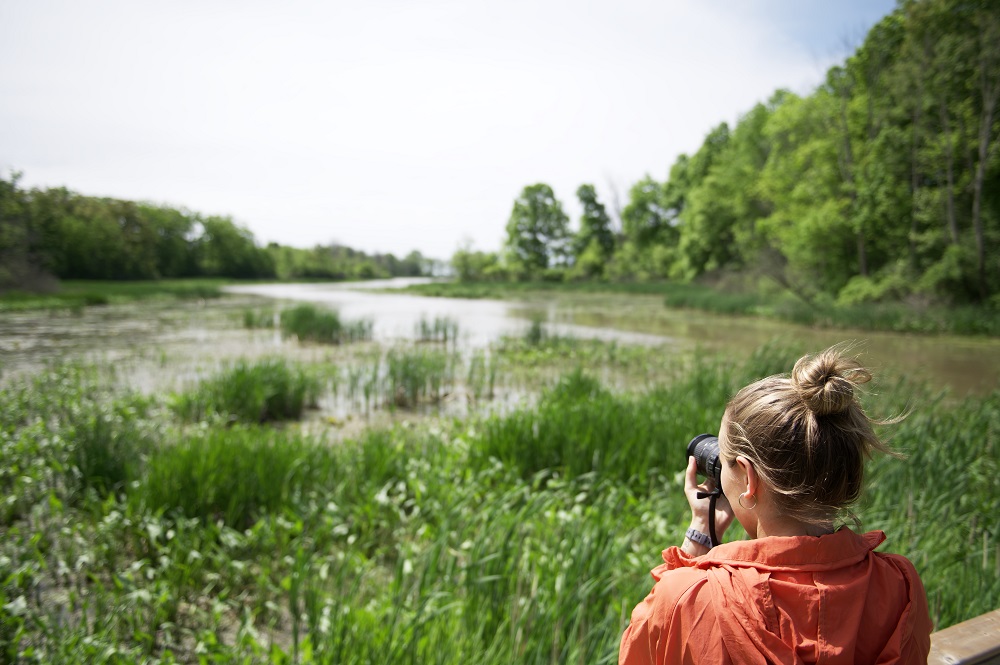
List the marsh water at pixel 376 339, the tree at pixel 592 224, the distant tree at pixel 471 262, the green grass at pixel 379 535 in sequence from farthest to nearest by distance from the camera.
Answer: the distant tree at pixel 471 262 → the tree at pixel 592 224 → the marsh water at pixel 376 339 → the green grass at pixel 379 535

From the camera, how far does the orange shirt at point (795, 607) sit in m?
0.86

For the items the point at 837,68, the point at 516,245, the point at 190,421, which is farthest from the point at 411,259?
the point at 190,421

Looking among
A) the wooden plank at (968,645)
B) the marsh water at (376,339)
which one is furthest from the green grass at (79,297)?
the wooden plank at (968,645)

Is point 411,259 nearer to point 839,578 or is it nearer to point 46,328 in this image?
point 46,328

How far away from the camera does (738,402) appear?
1036 mm

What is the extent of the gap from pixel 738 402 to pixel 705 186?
3859cm

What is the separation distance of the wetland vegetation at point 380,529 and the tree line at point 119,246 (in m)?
28.0

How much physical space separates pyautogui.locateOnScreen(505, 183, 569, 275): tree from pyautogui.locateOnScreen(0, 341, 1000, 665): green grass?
6097cm

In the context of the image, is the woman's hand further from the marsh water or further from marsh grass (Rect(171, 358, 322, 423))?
the marsh water

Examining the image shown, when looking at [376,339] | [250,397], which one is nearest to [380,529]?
[250,397]

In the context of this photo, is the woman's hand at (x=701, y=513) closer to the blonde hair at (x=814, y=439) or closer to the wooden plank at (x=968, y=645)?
the blonde hair at (x=814, y=439)

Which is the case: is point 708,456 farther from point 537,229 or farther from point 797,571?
point 537,229

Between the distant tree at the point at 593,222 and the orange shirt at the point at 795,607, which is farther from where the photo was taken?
the distant tree at the point at 593,222

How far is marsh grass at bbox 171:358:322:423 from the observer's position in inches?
237
